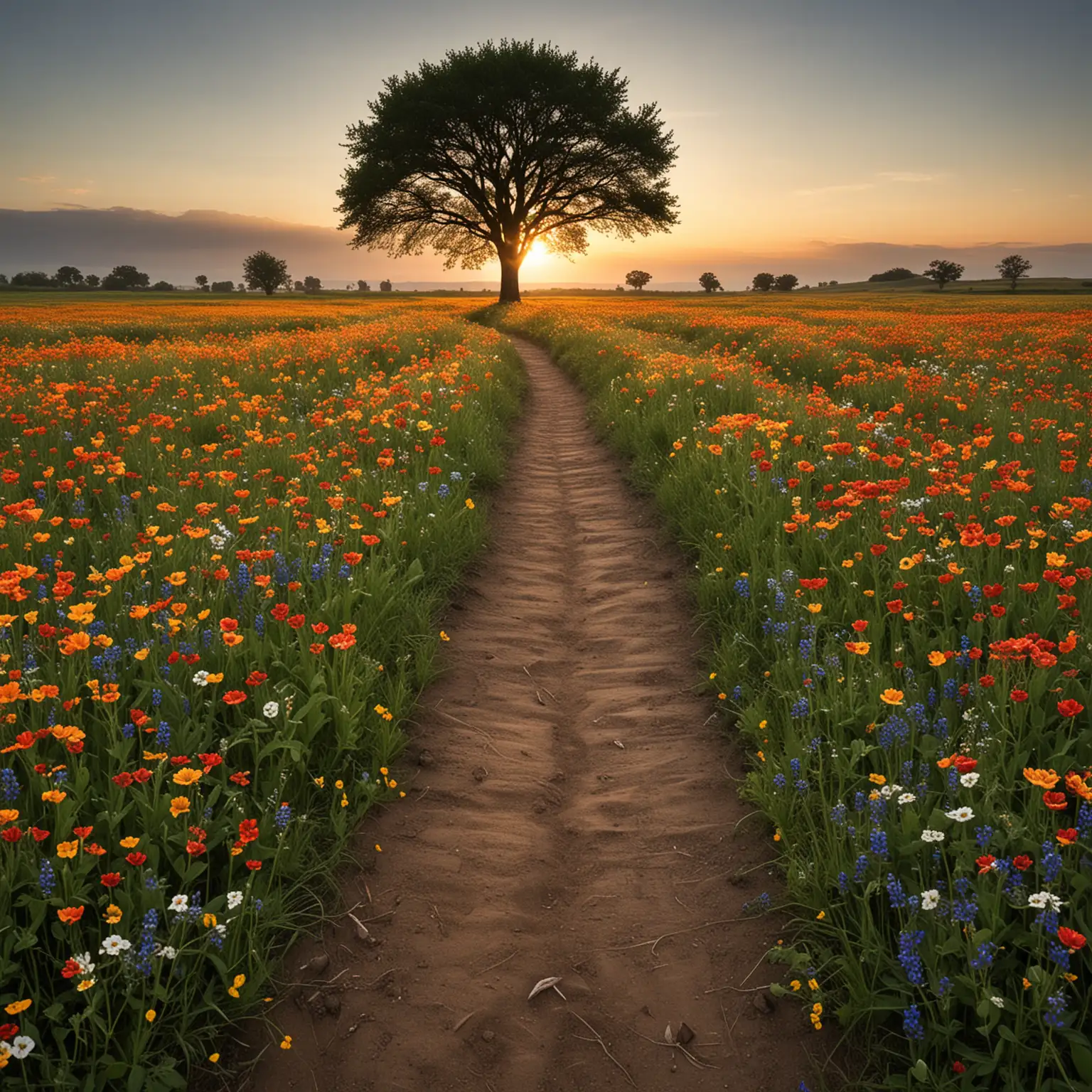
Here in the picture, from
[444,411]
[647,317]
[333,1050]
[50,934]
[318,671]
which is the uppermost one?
[647,317]

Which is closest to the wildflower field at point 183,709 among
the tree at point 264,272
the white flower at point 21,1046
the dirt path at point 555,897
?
the white flower at point 21,1046

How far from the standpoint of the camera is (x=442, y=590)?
5883 millimetres

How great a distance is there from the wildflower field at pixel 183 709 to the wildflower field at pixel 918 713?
1983 mm

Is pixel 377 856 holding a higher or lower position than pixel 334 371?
lower

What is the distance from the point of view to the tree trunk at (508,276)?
4538cm

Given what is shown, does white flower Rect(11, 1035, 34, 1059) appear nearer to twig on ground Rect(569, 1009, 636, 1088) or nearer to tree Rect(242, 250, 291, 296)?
twig on ground Rect(569, 1009, 636, 1088)

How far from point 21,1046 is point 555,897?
6.22ft

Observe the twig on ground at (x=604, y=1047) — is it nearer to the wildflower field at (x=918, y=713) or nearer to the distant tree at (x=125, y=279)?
the wildflower field at (x=918, y=713)

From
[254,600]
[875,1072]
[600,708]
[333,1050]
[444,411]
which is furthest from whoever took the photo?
[444,411]

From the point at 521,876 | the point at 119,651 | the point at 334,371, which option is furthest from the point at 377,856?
the point at 334,371

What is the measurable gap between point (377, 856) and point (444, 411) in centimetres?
644

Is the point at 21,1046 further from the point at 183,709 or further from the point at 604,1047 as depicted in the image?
the point at 604,1047

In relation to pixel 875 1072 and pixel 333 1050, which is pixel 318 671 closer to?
pixel 333 1050

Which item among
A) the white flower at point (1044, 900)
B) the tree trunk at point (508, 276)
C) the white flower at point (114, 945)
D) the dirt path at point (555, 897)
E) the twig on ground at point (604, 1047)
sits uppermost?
the tree trunk at point (508, 276)
